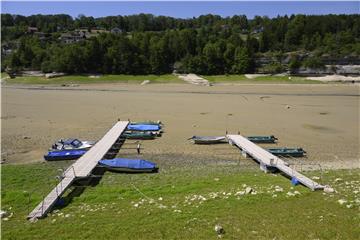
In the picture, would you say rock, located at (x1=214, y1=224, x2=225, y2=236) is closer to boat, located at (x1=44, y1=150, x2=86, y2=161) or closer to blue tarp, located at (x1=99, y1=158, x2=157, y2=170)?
blue tarp, located at (x1=99, y1=158, x2=157, y2=170)

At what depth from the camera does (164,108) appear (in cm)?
4419

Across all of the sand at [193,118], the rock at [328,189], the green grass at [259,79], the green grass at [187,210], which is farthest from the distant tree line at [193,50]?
the rock at [328,189]

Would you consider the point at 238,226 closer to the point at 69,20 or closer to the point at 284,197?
the point at 284,197

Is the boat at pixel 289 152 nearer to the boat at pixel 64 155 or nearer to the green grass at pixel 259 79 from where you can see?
the boat at pixel 64 155

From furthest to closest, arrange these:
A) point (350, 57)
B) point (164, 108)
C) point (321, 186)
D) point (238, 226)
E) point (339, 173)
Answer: point (350, 57) → point (164, 108) → point (339, 173) → point (321, 186) → point (238, 226)

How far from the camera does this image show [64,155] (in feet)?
82.7

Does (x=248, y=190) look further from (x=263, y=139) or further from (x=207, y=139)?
(x=263, y=139)

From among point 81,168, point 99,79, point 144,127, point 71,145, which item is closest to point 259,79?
point 99,79

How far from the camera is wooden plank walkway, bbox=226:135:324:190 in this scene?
19.1 metres

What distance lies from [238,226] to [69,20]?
19705cm

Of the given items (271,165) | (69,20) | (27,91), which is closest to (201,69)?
(27,91)

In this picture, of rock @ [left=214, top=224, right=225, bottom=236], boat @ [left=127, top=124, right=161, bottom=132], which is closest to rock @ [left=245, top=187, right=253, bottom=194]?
rock @ [left=214, top=224, right=225, bottom=236]

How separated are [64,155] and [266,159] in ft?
38.2

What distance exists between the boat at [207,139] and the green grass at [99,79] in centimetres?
4519
